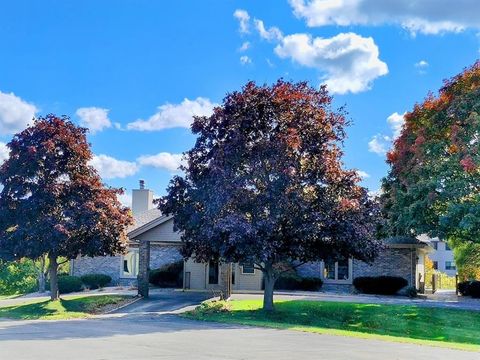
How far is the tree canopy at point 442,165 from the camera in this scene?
→ 23.5 m

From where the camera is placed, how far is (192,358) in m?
11.7

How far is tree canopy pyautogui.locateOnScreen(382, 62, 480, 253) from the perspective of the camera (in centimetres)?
2350

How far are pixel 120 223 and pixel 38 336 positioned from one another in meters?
9.58

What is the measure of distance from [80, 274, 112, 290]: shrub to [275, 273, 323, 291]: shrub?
10.7 m

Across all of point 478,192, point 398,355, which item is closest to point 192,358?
point 398,355

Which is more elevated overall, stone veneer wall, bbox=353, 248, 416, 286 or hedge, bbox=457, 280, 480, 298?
stone veneer wall, bbox=353, 248, 416, 286

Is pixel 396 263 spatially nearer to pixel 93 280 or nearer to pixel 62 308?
pixel 93 280

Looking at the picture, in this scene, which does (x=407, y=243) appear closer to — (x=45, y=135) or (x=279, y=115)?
(x=279, y=115)

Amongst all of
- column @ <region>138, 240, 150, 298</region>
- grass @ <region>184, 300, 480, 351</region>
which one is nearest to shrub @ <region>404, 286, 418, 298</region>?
grass @ <region>184, 300, 480, 351</region>

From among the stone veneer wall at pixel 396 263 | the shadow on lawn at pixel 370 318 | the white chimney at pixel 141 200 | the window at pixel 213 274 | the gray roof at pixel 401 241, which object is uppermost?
the white chimney at pixel 141 200

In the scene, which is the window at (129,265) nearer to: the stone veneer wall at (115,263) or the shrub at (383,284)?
the stone veneer wall at (115,263)

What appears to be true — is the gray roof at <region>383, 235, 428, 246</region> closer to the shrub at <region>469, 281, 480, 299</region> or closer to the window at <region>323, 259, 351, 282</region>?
the window at <region>323, 259, 351, 282</region>

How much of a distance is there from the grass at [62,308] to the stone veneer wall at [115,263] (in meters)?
8.91

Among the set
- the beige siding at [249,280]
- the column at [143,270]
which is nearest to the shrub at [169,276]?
the beige siding at [249,280]
